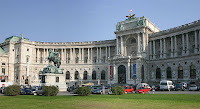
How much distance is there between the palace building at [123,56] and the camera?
70.4 metres

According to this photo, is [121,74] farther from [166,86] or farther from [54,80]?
[54,80]

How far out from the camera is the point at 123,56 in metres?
77.8

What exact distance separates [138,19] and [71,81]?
39.4 meters

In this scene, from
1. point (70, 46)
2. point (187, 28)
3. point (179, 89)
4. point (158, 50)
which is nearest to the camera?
point (179, 89)

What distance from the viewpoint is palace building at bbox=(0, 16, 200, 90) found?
70.4 meters

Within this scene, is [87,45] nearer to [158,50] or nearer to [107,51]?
[107,51]

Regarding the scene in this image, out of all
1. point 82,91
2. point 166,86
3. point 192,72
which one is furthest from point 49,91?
point 192,72

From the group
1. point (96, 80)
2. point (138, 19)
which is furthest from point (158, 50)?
point (96, 80)

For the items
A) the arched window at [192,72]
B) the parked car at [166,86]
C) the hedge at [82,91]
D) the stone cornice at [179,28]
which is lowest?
the parked car at [166,86]

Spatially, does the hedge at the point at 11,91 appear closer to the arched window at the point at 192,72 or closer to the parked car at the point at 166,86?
the parked car at the point at 166,86

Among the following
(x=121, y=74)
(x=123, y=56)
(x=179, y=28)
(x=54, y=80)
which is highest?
(x=179, y=28)

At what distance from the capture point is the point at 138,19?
8219 centimetres

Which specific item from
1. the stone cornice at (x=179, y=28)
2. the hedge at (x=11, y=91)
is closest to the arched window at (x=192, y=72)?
the stone cornice at (x=179, y=28)

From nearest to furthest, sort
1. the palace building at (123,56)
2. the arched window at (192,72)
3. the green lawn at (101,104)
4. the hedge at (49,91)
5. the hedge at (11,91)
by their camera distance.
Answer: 1. the green lawn at (101,104)
2. the hedge at (49,91)
3. the hedge at (11,91)
4. the arched window at (192,72)
5. the palace building at (123,56)
